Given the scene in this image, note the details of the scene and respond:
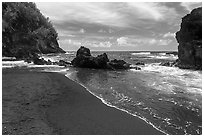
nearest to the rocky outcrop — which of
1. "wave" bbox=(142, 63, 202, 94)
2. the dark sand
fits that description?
"wave" bbox=(142, 63, 202, 94)

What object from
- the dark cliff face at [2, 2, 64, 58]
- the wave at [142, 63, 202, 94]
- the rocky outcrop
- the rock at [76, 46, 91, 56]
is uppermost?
the dark cliff face at [2, 2, 64, 58]

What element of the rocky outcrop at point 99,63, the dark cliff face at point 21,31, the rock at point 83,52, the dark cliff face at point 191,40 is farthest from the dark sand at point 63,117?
the dark cliff face at point 21,31

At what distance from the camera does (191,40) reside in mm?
40375

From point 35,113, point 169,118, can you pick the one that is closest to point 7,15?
point 35,113

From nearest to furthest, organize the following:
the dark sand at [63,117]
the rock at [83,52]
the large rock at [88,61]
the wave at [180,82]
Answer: the dark sand at [63,117]
the wave at [180,82]
the large rock at [88,61]
the rock at [83,52]

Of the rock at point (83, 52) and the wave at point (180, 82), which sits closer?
the wave at point (180, 82)

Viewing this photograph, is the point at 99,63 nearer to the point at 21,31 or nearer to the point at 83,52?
the point at 83,52

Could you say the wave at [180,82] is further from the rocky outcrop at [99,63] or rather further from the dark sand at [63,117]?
the rocky outcrop at [99,63]

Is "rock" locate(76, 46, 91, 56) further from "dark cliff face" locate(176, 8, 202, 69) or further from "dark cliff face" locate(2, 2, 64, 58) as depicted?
"dark cliff face" locate(176, 8, 202, 69)

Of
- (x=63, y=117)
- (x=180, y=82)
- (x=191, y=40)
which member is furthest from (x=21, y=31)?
(x=63, y=117)

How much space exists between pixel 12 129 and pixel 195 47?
3602cm

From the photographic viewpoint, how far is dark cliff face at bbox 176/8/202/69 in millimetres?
37612

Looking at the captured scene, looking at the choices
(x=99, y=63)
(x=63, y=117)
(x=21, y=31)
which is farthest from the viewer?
(x=21, y=31)

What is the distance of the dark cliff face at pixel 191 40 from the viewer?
37612 millimetres
